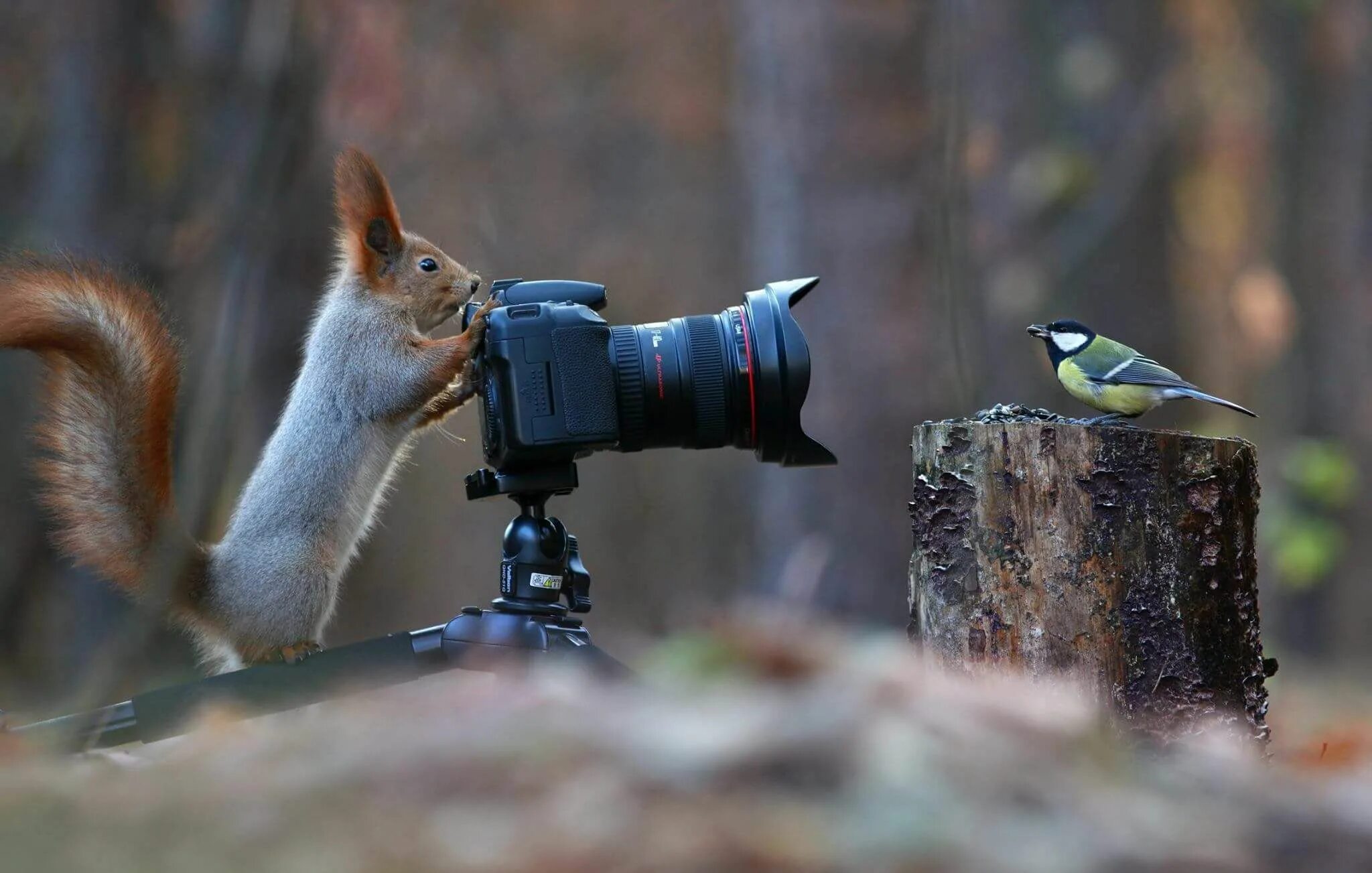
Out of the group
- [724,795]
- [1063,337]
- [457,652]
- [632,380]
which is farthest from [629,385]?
[724,795]

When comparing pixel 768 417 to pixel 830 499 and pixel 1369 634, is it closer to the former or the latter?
pixel 830 499

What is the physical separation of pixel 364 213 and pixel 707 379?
88 centimetres

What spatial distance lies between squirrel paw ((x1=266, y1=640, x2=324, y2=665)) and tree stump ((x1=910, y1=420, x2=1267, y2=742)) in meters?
1.35

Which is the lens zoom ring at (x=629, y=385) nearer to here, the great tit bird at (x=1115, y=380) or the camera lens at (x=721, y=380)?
the camera lens at (x=721, y=380)

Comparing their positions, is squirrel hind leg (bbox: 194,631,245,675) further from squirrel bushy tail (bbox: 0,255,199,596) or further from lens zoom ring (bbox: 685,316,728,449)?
lens zoom ring (bbox: 685,316,728,449)

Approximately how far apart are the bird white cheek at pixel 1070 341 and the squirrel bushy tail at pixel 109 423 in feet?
5.92

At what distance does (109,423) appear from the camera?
2717 mm

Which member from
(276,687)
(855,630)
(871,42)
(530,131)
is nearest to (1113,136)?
(871,42)

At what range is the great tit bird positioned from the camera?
2.56 metres

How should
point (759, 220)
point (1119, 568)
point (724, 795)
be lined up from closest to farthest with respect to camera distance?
point (724, 795)
point (1119, 568)
point (759, 220)

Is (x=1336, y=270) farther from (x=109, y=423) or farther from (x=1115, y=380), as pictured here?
(x=109, y=423)

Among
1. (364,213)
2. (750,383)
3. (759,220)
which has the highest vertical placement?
(759,220)

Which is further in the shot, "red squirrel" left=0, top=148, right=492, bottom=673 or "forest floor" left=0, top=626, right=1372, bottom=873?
"red squirrel" left=0, top=148, right=492, bottom=673

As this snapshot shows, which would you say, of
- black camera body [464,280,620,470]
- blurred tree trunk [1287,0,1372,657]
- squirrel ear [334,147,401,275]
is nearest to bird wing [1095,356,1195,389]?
black camera body [464,280,620,470]
